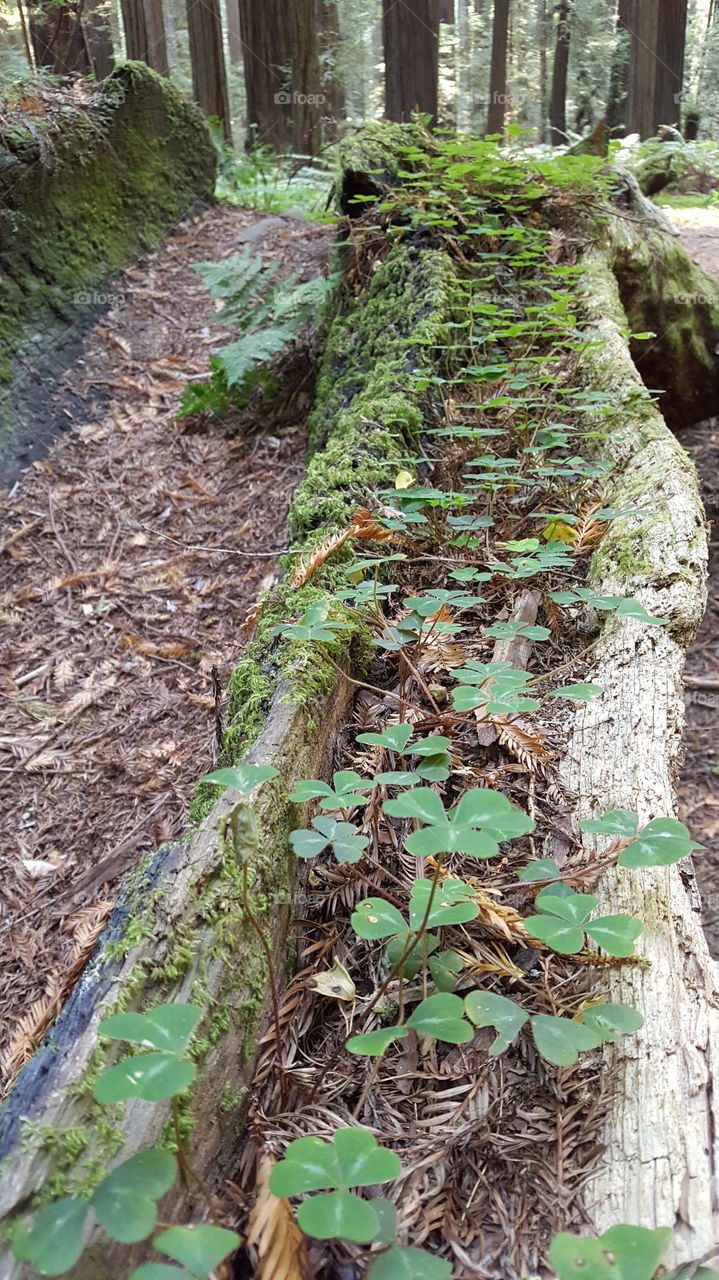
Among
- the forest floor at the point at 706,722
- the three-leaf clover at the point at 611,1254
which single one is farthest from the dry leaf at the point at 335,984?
the forest floor at the point at 706,722

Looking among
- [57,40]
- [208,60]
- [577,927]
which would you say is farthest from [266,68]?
[577,927]

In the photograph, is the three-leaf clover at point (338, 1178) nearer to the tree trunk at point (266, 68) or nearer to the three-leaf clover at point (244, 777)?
the three-leaf clover at point (244, 777)

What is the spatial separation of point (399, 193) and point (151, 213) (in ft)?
9.88

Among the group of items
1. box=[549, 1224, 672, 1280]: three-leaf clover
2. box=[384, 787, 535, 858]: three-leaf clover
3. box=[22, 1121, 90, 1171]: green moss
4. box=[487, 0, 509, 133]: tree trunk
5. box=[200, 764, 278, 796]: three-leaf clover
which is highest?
box=[487, 0, 509, 133]: tree trunk

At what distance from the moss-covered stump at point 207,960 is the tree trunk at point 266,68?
35.0 feet

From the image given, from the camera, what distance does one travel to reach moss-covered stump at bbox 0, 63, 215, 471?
521 centimetres

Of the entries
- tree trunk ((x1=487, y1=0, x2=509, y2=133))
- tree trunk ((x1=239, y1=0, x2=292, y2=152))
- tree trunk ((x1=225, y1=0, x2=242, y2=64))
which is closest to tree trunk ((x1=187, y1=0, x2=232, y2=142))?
tree trunk ((x1=239, y1=0, x2=292, y2=152))

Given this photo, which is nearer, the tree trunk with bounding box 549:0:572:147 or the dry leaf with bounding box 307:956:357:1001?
the dry leaf with bounding box 307:956:357:1001

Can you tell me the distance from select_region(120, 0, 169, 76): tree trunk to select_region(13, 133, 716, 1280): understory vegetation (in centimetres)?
1038

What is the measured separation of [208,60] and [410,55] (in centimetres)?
292

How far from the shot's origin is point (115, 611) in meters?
3.96

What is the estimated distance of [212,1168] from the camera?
3.81 ft

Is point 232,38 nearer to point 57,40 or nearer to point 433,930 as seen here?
point 57,40

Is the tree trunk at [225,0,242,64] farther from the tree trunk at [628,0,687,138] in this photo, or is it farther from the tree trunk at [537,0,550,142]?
the tree trunk at [628,0,687,138]
